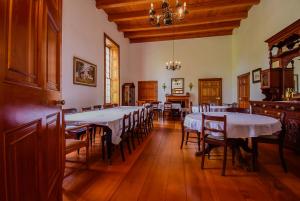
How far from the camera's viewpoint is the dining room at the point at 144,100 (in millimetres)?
810

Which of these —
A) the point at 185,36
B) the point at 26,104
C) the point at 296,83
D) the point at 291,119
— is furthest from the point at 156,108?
the point at 26,104

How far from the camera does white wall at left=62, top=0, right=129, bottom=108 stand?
4487 millimetres

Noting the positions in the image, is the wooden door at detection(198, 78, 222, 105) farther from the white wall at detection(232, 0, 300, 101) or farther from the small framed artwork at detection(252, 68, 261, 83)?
the small framed artwork at detection(252, 68, 261, 83)

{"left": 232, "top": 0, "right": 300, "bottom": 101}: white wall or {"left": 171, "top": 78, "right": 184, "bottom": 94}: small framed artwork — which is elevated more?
{"left": 232, "top": 0, "right": 300, "bottom": 101}: white wall

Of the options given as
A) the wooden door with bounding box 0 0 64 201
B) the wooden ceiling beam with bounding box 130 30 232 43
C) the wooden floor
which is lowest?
the wooden floor

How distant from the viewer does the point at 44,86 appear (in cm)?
104

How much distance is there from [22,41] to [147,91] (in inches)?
359

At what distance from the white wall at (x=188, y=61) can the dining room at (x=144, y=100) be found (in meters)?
0.05

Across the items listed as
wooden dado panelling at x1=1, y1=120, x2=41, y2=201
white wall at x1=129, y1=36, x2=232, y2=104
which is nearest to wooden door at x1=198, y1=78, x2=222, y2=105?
white wall at x1=129, y1=36, x2=232, y2=104

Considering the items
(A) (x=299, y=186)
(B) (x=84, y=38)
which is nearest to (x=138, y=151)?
(A) (x=299, y=186)

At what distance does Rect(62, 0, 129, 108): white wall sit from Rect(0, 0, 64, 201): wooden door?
3590 mm

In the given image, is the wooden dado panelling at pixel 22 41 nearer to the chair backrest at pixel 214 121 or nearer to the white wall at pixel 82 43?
the chair backrest at pixel 214 121

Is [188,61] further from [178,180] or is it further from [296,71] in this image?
[178,180]

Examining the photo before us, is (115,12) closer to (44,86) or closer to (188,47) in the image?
(188,47)
